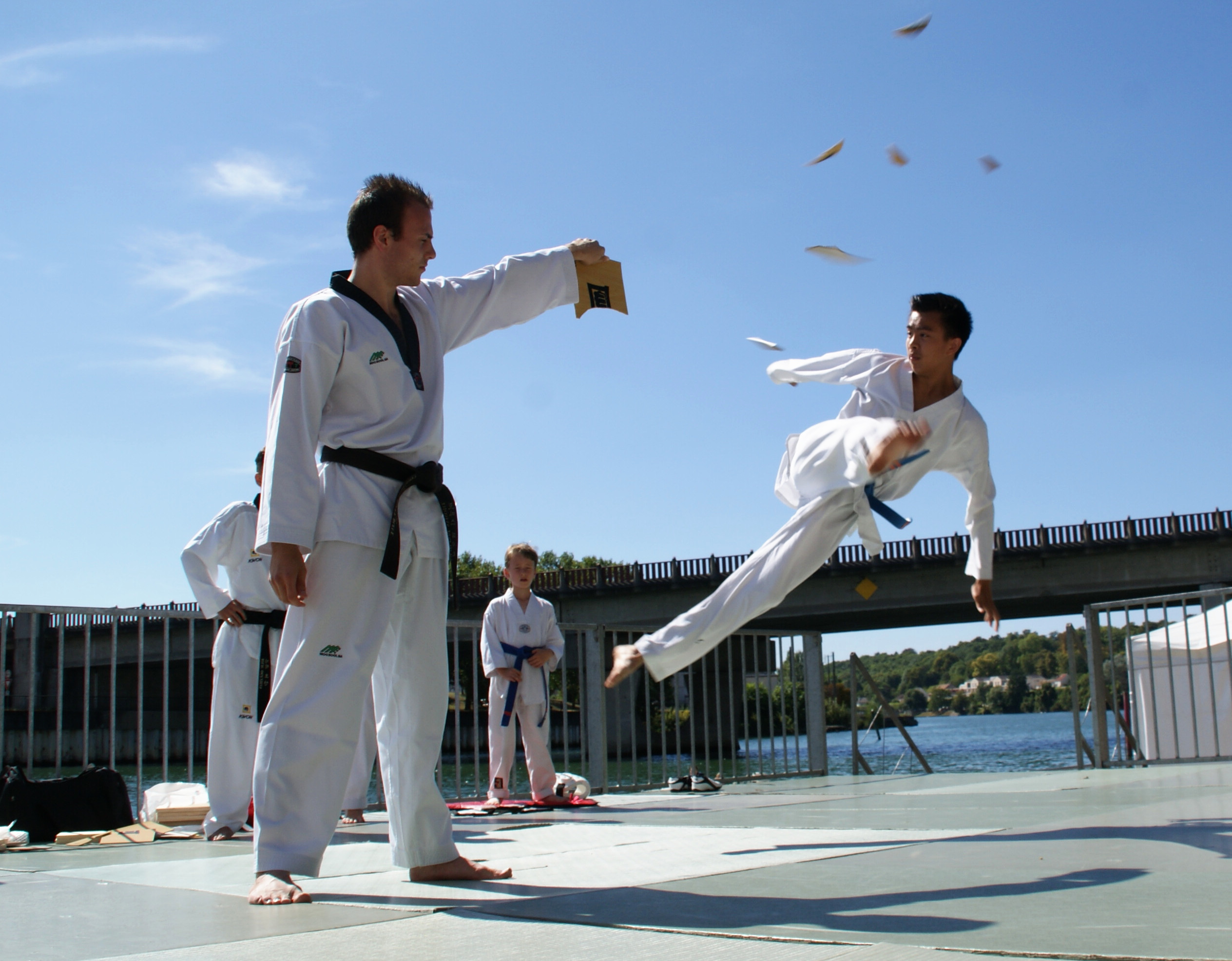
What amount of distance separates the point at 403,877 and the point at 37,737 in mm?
38406

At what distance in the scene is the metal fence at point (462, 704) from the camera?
708cm

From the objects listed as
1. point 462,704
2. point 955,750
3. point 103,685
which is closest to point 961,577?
point 462,704

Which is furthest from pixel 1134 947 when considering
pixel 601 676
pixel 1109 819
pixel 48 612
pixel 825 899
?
pixel 601 676

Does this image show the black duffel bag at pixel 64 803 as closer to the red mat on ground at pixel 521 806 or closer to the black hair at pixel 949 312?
the red mat on ground at pixel 521 806

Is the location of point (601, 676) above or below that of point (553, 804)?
above

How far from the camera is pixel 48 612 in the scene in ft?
20.6

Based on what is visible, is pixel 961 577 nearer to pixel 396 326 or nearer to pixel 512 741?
pixel 512 741

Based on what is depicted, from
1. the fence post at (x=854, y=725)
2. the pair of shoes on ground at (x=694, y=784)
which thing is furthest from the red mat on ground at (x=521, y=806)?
the fence post at (x=854, y=725)

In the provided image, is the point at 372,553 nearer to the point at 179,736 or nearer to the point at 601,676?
the point at 601,676

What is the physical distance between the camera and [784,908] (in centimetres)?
232

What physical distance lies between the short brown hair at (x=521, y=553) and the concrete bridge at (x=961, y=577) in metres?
22.5

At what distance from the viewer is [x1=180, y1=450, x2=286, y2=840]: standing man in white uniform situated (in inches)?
221

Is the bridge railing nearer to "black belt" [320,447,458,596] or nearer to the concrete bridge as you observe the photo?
the concrete bridge

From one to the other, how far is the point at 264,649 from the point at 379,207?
3242 millimetres
